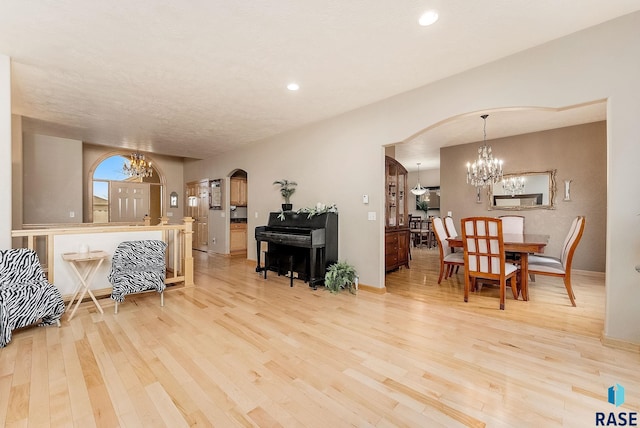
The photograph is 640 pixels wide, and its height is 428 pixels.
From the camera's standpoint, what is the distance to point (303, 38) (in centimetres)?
248

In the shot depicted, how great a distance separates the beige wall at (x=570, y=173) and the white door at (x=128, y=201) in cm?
890

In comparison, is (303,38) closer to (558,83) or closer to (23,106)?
(558,83)

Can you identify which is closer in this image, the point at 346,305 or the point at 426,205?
the point at 346,305

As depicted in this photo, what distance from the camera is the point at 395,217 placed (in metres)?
5.00

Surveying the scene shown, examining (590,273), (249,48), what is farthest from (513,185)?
(249,48)

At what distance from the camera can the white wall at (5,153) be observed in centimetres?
273

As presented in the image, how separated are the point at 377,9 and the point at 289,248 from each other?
3.49m

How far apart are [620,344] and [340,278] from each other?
9.13ft

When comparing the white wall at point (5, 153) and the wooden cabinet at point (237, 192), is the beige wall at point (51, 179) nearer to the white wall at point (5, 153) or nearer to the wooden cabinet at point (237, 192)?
the wooden cabinet at point (237, 192)

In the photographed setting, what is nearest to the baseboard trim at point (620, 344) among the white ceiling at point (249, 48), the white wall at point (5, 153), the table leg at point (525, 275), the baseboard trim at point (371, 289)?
the table leg at point (525, 275)

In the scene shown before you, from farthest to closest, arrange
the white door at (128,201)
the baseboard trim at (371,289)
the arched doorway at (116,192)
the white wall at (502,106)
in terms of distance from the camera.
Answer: the white door at (128,201), the arched doorway at (116,192), the baseboard trim at (371,289), the white wall at (502,106)

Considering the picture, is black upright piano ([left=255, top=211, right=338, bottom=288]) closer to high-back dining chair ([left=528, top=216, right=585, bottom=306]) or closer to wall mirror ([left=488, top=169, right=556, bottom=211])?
high-back dining chair ([left=528, top=216, right=585, bottom=306])

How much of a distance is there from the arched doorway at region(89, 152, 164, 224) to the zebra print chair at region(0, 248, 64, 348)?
467 centimetres

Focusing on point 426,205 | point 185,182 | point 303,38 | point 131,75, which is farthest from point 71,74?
point 426,205
